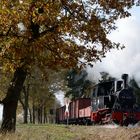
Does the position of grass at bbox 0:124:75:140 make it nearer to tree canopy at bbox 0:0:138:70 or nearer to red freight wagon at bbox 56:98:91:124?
tree canopy at bbox 0:0:138:70

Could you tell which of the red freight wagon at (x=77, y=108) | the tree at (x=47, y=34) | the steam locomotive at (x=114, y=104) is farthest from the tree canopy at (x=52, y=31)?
the red freight wagon at (x=77, y=108)

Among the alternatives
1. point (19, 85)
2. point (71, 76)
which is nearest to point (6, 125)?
point (19, 85)

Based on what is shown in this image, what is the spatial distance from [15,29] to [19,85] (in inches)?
139

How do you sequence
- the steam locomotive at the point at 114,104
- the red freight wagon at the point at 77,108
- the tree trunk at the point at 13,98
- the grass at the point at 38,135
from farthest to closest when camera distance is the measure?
the red freight wagon at the point at 77,108 → the steam locomotive at the point at 114,104 → the tree trunk at the point at 13,98 → the grass at the point at 38,135

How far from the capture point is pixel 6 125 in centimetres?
2180

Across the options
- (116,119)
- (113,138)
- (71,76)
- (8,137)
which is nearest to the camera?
(8,137)

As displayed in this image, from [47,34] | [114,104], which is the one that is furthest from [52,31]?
[114,104]

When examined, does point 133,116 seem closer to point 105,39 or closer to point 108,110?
point 108,110

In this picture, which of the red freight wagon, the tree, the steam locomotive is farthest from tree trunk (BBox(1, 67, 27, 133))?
the red freight wagon

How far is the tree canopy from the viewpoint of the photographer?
760 inches

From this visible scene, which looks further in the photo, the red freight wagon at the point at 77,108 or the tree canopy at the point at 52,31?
the red freight wagon at the point at 77,108

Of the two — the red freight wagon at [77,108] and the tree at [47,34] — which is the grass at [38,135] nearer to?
the tree at [47,34]

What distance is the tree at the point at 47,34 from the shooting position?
19359 mm

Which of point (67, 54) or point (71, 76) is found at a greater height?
point (71, 76)
